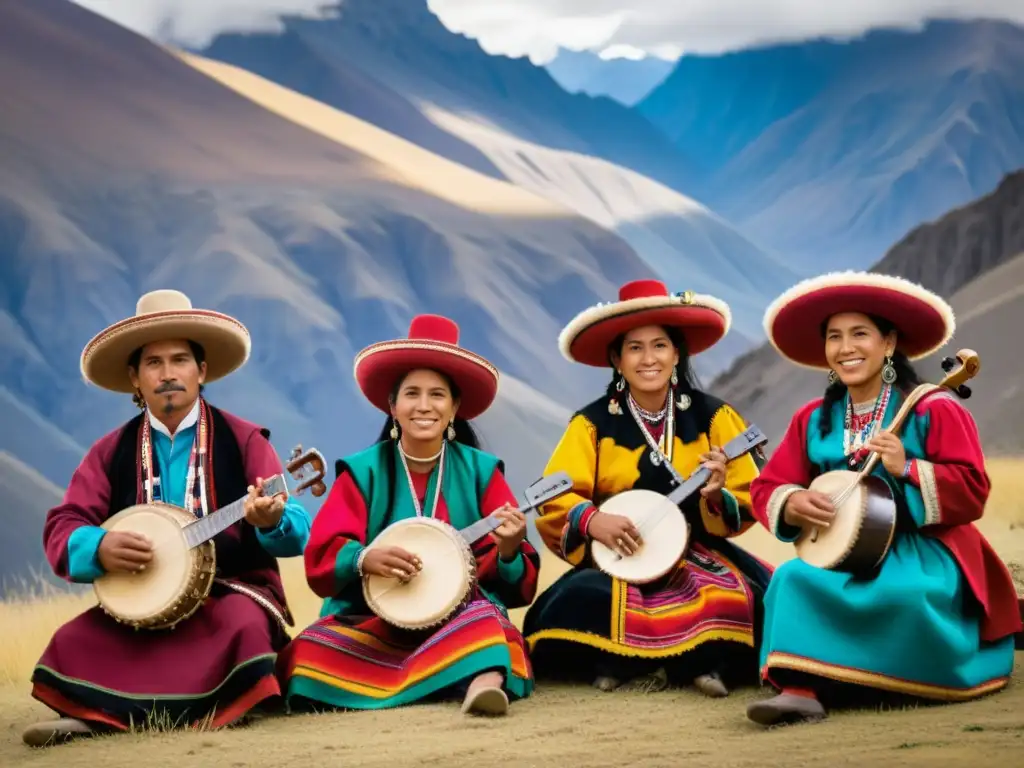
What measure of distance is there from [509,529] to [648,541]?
1.82 ft

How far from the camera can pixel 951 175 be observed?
16.4 m

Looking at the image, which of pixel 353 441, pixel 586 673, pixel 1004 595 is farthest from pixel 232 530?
pixel 353 441

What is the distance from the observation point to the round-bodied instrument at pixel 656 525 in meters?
5.43

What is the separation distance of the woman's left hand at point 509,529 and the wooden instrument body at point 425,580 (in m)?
0.15

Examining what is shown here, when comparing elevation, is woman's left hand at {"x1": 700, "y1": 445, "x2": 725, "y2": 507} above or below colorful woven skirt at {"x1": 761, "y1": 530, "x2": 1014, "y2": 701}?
above

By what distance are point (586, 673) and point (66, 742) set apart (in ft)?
6.72

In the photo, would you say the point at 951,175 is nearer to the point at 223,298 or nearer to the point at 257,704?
the point at 223,298

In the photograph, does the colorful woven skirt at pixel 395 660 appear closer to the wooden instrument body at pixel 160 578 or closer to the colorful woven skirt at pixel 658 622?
the colorful woven skirt at pixel 658 622

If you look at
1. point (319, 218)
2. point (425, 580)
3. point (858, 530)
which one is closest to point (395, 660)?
point (425, 580)

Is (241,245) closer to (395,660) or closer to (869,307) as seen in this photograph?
(395,660)

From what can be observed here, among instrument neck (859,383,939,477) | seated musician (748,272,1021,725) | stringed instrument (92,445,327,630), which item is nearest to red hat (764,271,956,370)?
seated musician (748,272,1021,725)

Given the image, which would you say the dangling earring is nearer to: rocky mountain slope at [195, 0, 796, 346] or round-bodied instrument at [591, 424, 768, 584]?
round-bodied instrument at [591, 424, 768, 584]

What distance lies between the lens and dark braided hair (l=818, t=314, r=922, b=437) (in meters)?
5.22

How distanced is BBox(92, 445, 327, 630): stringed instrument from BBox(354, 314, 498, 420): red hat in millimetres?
659
